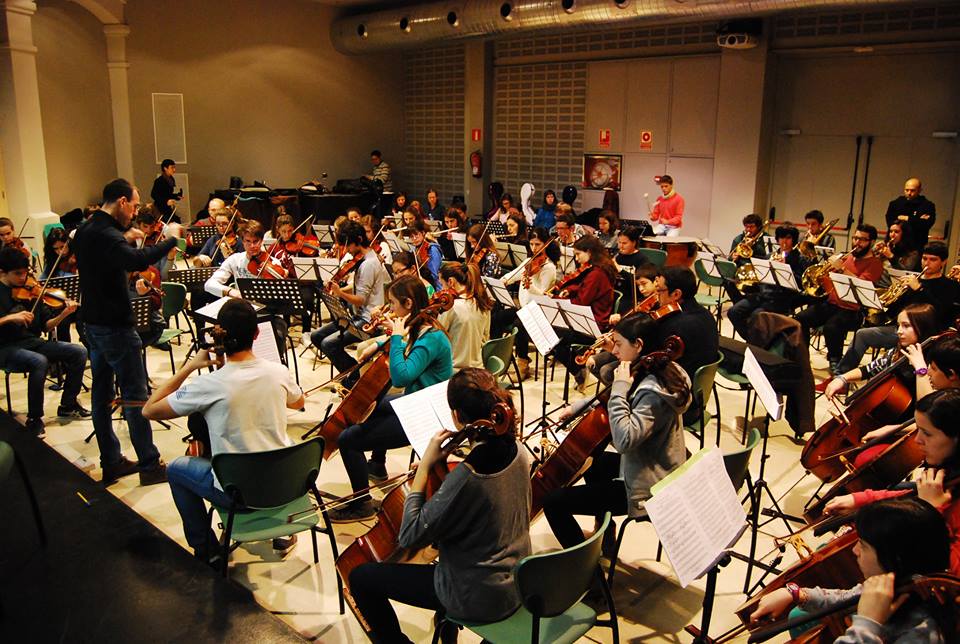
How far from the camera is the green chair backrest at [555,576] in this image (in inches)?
94.4

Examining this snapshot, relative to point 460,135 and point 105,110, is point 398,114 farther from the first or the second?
point 105,110

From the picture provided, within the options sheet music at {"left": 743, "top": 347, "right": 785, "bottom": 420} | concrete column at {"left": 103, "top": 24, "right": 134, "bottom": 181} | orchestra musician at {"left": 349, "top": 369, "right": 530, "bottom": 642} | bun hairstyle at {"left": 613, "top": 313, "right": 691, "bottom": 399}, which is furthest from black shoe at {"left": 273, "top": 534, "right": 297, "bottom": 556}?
concrete column at {"left": 103, "top": 24, "right": 134, "bottom": 181}

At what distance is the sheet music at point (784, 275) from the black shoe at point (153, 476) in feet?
16.6

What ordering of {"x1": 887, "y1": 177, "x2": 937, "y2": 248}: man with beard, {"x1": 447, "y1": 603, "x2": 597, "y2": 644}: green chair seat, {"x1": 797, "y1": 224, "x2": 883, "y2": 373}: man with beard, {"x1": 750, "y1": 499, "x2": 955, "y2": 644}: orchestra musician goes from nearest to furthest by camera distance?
{"x1": 750, "y1": 499, "x2": 955, "y2": 644}: orchestra musician, {"x1": 447, "y1": 603, "x2": 597, "y2": 644}: green chair seat, {"x1": 797, "y1": 224, "x2": 883, "y2": 373}: man with beard, {"x1": 887, "y1": 177, "x2": 937, "y2": 248}: man with beard

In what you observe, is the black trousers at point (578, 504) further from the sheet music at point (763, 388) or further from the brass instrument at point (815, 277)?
the brass instrument at point (815, 277)

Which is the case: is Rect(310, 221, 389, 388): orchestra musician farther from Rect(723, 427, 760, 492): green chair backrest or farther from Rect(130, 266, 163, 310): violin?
Rect(723, 427, 760, 492): green chair backrest

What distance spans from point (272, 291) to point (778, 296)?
171 inches

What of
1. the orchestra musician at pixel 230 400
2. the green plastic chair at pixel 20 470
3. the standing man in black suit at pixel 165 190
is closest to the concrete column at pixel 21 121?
the standing man in black suit at pixel 165 190

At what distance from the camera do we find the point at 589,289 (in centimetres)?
602

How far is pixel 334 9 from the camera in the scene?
1464cm

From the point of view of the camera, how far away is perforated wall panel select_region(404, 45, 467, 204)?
15.0m

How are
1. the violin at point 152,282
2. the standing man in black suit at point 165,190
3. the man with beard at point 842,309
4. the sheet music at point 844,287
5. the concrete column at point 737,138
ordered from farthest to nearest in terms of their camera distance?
the standing man in black suit at point 165,190
the concrete column at point 737,138
the man with beard at point 842,309
the sheet music at point 844,287
the violin at point 152,282

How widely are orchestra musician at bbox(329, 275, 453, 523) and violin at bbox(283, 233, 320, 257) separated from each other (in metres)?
Answer: 3.47

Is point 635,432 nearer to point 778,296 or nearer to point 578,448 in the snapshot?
point 578,448
